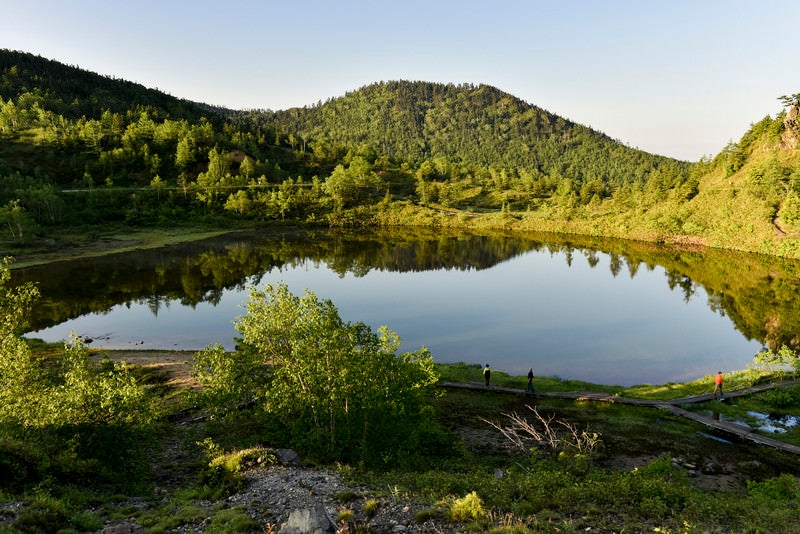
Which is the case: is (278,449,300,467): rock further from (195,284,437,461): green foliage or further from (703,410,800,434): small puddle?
(703,410,800,434): small puddle

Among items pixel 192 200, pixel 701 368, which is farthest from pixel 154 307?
pixel 192 200

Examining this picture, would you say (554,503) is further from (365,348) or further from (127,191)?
(127,191)

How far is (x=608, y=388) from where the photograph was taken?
42.0 meters

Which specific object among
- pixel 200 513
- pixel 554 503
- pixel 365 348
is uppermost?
pixel 365 348

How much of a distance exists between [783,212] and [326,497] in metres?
145

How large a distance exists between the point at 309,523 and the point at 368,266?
96473 mm

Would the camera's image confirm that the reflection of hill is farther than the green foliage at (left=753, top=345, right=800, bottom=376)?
Yes

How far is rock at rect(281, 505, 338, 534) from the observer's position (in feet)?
49.3

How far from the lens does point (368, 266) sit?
111188mm

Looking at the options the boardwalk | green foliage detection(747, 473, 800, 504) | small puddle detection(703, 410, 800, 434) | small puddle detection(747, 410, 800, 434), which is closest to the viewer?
green foliage detection(747, 473, 800, 504)

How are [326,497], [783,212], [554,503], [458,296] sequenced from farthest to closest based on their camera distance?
[783,212] < [458,296] < [326,497] < [554,503]

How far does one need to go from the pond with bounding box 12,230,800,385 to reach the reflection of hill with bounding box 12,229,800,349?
455 millimetres

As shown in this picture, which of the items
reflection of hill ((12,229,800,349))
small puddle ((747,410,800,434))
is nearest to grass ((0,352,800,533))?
small puddle ((747,410,800,434))

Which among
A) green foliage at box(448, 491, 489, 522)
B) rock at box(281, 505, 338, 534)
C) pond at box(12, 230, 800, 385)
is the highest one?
green foliage at box(448, 491, 489, 522)
